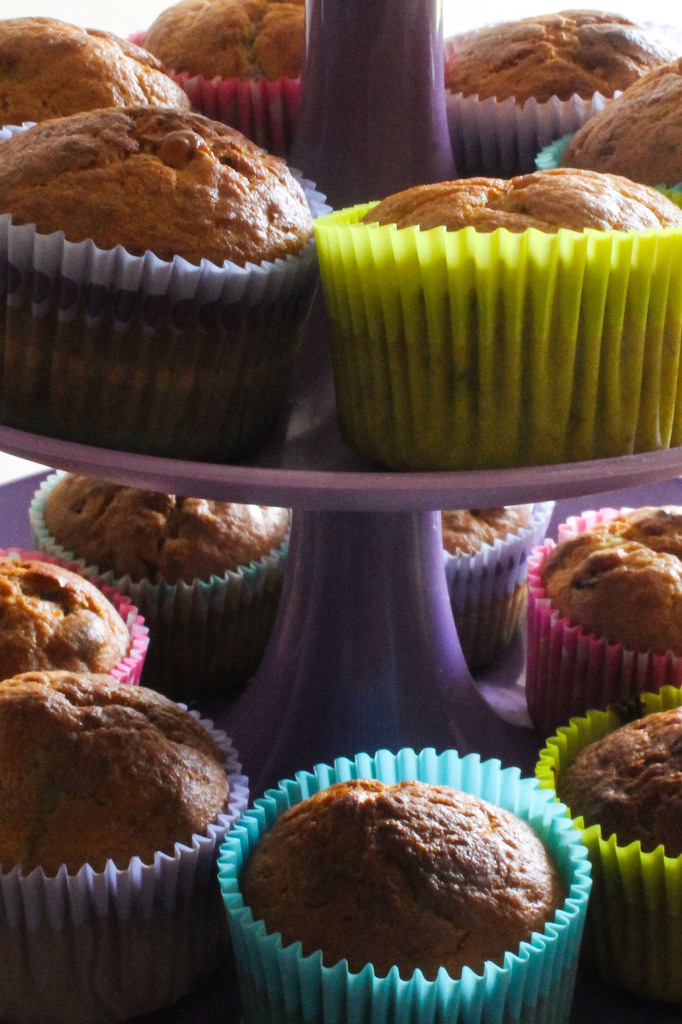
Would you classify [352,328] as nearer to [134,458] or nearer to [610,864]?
[134,458]

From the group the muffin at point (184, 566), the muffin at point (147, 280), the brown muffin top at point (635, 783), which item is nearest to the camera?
the muffin at point (147, 280)

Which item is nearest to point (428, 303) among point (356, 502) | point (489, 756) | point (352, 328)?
point (352, 328)

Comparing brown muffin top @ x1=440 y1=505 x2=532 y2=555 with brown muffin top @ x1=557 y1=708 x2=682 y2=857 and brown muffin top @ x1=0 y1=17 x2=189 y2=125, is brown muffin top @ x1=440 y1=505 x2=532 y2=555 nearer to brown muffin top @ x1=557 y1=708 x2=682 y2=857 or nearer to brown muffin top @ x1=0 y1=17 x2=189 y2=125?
brown muffin top @ x1=557 y1=708 x2=682 y2=857

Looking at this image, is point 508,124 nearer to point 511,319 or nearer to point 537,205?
point 537,205

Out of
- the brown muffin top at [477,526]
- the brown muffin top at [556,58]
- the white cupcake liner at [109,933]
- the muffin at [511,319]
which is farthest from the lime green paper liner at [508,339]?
the brown muffin top at [477,526]

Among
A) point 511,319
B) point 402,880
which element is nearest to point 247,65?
point 511,319

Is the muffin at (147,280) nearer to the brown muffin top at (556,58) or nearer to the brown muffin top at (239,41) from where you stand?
the brown muffin top at (239,41)

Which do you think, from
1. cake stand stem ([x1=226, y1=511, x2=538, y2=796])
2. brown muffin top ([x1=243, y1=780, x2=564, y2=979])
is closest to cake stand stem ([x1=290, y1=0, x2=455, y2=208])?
cake stand stem ([x1=226, y1=511, x2=538, y2=796])
